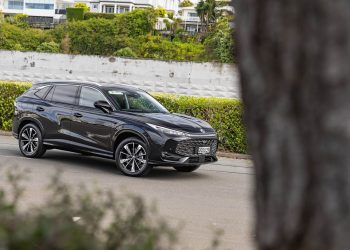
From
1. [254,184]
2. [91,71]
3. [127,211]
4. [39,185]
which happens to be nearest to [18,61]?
[91,71]

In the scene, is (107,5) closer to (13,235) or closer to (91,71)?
(91,71)

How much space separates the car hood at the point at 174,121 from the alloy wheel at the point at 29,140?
7.30 feet

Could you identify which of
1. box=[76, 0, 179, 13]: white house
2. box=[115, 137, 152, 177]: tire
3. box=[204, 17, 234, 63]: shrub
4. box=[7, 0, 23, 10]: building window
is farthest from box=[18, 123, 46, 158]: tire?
box=[7, 0, 23, 10]: building window

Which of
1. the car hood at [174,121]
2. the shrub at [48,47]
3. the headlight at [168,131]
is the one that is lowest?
the shrub at [48,47]

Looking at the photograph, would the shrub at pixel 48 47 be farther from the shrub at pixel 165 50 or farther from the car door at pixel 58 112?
the car door at pixel 58 112

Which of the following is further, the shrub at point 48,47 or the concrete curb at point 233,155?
the shrub at point 48,47

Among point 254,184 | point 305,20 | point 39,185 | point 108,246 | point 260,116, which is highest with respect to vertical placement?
point 305,20

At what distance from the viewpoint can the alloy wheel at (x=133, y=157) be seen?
10.2 metres

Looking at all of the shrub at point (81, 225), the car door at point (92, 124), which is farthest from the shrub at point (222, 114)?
the shrub at point (81, 225)

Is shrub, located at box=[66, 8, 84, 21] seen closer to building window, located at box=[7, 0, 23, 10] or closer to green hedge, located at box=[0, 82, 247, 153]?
building window, located at box=[7, 0, 23, 10]

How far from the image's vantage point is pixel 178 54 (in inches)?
2462

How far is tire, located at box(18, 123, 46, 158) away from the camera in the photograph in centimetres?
1162

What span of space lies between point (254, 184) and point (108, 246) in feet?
4.73

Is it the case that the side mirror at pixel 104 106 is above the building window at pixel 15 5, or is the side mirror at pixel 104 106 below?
below
